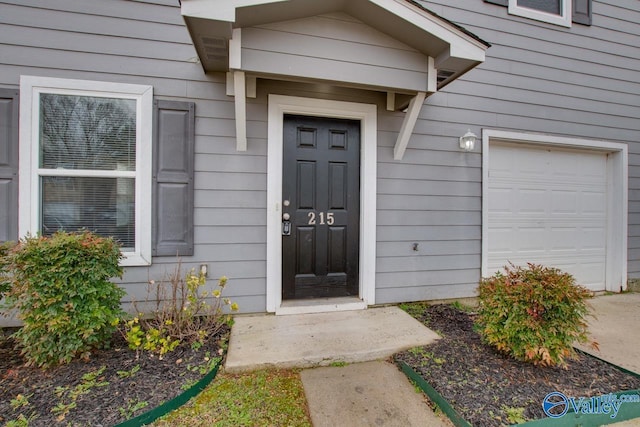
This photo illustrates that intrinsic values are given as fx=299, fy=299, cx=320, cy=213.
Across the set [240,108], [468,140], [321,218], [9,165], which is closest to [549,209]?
[468,140]

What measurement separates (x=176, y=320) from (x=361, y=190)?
6.87 feet

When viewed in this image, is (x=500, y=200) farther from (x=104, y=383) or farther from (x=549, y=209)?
(x=104, y=383)

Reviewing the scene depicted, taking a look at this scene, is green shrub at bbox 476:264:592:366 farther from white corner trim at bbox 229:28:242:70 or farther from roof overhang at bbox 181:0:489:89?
white corner trim at bbox 229:28:242:70

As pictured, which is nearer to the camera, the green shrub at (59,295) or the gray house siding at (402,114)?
the green shrub at (59,295)

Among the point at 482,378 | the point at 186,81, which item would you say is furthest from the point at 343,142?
the point at 482,378

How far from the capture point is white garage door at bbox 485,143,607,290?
3.71 metres

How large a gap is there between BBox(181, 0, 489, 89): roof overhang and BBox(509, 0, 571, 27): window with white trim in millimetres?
1890

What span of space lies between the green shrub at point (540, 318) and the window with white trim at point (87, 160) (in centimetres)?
287

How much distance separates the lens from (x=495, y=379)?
6.25ft

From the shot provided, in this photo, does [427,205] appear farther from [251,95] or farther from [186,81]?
[186,81]

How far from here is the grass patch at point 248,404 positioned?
5.34ft

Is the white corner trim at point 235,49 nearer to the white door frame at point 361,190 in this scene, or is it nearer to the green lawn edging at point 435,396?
the white door frame at point 361,190

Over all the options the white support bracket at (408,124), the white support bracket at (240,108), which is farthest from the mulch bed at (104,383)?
the white support bracket at (408,124)

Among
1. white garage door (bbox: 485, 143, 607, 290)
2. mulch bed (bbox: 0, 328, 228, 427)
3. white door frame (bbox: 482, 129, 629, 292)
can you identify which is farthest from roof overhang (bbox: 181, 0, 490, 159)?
white door frame (bbox: 482, 129, 629, 292)
